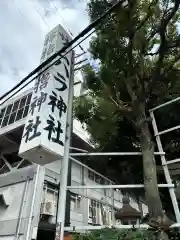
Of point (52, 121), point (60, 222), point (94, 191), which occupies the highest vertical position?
point (94, 191)

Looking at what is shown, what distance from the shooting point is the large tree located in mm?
5020

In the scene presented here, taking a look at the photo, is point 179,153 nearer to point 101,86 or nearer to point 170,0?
point 101,86

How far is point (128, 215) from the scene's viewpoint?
4.71m

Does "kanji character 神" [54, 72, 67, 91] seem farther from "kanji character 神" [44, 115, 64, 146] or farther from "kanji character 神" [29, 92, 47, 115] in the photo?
"kanji character 神" [44, 115, 64, 146]

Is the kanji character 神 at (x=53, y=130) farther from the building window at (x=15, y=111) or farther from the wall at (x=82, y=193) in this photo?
the building window at (x=15, y=111)

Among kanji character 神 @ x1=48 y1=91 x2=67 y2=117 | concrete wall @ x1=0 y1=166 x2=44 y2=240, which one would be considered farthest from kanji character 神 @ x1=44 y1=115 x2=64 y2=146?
concrete wall @ x1=0 y1=166 x2=44 y2=240

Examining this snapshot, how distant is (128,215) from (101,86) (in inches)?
143

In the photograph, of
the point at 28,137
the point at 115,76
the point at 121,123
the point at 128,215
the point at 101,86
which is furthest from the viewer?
the point at 121,123

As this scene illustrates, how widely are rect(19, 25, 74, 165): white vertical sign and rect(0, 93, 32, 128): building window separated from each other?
20.5ft

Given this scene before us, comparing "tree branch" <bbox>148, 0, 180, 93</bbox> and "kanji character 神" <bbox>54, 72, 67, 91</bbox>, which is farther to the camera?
"kanji character 神" <bbox>54, 72, 67, 91</bbox>

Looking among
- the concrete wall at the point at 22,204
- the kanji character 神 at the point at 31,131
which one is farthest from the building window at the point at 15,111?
the kanji character 神 at the point at 31,131

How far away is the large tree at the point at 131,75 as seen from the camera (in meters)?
5.02

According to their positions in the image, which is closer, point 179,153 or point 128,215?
point 128,215

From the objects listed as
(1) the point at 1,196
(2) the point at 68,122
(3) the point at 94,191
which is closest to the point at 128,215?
(2) the point at 68,122
